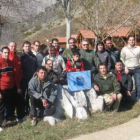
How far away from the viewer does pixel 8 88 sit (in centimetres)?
641

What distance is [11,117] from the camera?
6930 mm

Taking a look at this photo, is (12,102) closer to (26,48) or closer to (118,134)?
(26,48)

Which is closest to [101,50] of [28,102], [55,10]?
[28,102]

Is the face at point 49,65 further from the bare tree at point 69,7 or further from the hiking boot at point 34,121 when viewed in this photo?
the bare tree at point 69,7

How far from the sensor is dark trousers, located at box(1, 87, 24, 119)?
6.45 m

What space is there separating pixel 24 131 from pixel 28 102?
50.9 inches

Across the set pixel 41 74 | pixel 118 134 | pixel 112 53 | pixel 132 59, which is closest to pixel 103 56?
pixel 112 53

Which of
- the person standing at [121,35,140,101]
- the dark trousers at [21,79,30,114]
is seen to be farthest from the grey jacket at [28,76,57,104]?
the person standing at [121,35,140,101]

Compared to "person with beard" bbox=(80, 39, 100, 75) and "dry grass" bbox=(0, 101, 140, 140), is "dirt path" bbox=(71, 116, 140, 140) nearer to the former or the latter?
"dry grass" bbox=(0, 101, 140, 140)

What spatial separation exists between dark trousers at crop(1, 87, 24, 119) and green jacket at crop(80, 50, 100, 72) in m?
1.91

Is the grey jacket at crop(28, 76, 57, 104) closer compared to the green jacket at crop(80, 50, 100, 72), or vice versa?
the grey jacket at crop(28, 76, 57, 104)

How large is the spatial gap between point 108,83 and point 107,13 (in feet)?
22.8

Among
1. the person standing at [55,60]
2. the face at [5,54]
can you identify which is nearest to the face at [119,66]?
the person standing at [55,60]

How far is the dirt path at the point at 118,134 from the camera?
18.2 feet
